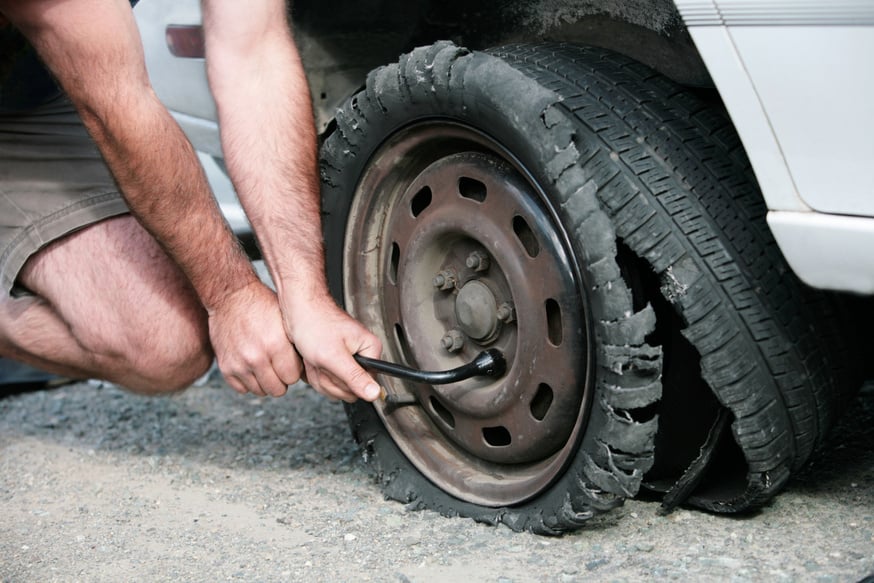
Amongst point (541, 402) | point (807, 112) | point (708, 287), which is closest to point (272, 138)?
point (541, 402)

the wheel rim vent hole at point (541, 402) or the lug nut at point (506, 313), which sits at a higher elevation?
the lug nut at point (506, 313)

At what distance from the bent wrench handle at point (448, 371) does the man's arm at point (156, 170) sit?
172mm

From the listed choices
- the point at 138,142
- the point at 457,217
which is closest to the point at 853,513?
the point at 457,217

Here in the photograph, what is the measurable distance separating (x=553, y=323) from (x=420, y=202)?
17.9 inches

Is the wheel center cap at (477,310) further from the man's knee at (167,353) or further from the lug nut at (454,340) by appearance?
the man's knee at (167,353)

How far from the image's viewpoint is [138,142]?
1.87 m

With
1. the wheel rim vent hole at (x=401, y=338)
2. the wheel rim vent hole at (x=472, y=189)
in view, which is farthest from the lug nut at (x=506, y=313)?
the wheel rim vent hole at (x=401, y=338)

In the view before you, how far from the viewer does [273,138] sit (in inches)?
82.9

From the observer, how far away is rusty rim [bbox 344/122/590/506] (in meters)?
1.80

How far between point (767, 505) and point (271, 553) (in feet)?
3.04

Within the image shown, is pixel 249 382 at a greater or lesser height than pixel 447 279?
lesser

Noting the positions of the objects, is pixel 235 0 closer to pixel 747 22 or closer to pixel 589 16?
pixel 589 16

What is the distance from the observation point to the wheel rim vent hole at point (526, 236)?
6.13ft

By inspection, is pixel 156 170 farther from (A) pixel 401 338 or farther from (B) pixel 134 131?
(A) pixel 401 338
